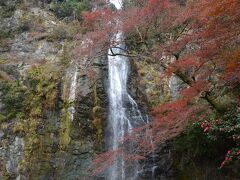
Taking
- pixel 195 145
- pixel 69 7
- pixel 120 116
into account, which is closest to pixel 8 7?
pixel 69 7

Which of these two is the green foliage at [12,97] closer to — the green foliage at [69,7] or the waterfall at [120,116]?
the waterfall at [120,116]

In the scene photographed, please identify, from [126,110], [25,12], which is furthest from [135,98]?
[25,12]

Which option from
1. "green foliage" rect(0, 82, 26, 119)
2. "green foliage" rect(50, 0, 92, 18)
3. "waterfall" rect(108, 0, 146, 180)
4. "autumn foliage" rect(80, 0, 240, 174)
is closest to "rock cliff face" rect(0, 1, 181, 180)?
"green foliage" rect(0, 82, 26, 119)

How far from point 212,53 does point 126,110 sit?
6.18m

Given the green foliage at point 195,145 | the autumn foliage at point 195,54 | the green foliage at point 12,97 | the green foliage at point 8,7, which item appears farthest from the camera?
the green foliage at point 8,7

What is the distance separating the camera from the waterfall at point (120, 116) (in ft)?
45.0

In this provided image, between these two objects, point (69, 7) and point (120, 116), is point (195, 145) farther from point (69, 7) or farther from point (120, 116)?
point (69, 7)

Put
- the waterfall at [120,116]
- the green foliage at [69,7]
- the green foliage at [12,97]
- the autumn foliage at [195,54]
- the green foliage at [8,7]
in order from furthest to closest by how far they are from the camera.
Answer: the green foliage at [69,7] < the green foliage at [8,7] < the green foliage at [12,97] < the waterfall at [120,116] < the autumn foliage at [195,54]

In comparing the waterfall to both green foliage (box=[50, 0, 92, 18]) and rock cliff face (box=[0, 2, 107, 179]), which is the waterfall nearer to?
rock cliff face (box=[0, 2, 107, 179])

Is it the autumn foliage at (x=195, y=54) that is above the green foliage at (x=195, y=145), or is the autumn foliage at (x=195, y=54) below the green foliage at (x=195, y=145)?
above

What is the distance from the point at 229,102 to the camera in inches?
441

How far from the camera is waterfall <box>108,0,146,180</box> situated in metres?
13.7

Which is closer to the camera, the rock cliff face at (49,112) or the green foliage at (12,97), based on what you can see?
the rock cliff face at (49,112)

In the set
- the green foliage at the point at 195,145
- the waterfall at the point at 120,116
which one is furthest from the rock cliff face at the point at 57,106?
the green foliage at the point at 195,145
